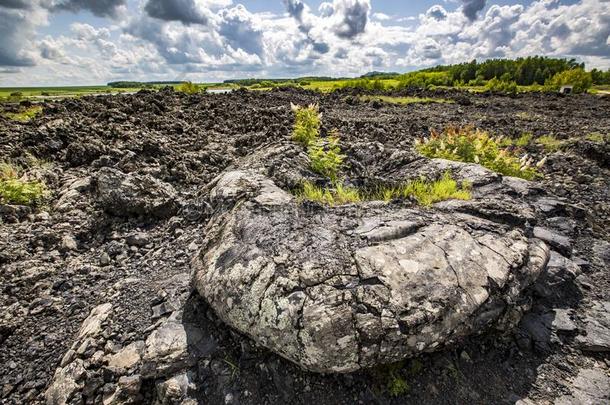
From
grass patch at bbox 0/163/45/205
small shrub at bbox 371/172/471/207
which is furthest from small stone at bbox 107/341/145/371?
grass patch at bbox 0/163/45/205

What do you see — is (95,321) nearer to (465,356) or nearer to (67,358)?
(67,358)

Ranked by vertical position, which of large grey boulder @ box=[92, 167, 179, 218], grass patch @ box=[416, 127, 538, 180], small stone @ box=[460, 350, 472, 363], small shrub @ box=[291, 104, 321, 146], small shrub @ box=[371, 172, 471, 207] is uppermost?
small shrub @ box=[291, 104, 321, 146]

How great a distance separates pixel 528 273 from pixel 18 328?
7.00 metres

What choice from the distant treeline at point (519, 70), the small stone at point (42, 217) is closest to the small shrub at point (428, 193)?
the small stone at point (42, 217)

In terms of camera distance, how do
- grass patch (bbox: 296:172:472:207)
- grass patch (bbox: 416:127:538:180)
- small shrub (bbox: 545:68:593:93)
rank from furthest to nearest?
small shrub (bbox: 545:68:593:93) < grass patch (bbox: 416:127:538:180) < grass patch (bbox: 296:172:472:207)

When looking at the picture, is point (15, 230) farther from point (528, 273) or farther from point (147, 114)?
point (147, 114)

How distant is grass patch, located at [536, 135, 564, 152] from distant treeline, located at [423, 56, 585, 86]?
263 ft

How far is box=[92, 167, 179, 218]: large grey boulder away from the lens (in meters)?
7.17

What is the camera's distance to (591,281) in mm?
4891

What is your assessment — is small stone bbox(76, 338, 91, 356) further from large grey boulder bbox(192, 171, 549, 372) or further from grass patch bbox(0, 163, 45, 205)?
grass patch bbox(0, 163, 45, 205)

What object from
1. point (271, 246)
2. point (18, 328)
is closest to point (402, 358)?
point (271, 246)

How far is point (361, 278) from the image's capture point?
3547mm

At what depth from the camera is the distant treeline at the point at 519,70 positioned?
8769 centimetres

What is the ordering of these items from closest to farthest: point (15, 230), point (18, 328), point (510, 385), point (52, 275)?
point (510, 385)
point (18, 328)
point (52, 275)
point (15, 230)
